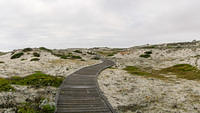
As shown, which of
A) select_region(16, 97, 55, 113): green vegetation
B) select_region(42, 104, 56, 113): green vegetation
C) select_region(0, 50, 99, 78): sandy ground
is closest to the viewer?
select_region(16, 97, 55, 113): green vegetation

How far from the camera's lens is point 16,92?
12609 mm

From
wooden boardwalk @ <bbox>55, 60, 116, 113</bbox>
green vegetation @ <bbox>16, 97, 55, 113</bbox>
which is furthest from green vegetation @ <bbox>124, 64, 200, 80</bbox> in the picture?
green vegetation @ <bbox>16, 97, 55, 113</bbox>

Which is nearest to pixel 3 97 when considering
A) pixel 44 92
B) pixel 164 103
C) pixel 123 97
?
pixel 44 92

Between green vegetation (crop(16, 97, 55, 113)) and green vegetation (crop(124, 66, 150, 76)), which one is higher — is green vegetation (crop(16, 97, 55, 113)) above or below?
above

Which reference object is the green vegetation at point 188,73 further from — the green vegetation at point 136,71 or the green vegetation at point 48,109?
the green vegetation at point 48,109

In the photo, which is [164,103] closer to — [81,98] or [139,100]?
[139,100]

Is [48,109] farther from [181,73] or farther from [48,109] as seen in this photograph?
[181,73]

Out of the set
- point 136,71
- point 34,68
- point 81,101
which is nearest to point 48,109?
point 81,101

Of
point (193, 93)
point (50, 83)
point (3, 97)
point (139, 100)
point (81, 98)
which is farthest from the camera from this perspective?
point (50, 83)

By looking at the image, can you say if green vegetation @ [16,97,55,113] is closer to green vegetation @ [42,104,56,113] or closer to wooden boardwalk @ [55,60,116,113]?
green vegetation @ [42,104,56,113]

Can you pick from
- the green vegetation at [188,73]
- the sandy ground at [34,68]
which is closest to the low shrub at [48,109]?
the sandy ground at [34,68]

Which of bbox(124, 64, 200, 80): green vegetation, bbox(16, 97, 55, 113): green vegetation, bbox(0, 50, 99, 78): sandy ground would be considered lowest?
bbox(124, 64, 200, 80): green vegetation

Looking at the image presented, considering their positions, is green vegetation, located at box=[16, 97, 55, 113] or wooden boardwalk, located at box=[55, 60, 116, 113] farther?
wooden boardwalk, located at box=[55, 60, 116, 113]

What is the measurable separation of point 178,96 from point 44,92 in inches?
528
